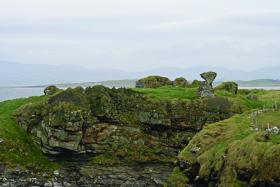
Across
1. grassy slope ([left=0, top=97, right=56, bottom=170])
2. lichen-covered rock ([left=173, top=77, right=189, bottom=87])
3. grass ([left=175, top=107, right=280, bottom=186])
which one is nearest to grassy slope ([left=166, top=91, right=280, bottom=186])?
grass ([left=175, top=107, right=280, bottom=186])

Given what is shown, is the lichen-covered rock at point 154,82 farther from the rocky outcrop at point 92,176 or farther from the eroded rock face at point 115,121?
the rocky outcrop at point 92,176

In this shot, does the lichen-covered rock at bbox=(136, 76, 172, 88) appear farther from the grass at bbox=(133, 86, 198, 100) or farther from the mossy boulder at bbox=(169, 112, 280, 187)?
the mossy boulder at bbox=(169, 112, 280, 187)

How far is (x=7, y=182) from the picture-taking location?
70562 millimetres

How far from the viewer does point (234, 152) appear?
4044cm

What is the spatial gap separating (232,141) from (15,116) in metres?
52.4

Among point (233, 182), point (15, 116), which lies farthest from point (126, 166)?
point (233, 182)

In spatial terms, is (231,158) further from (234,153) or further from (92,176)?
(92,176)

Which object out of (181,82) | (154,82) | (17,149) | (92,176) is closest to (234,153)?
(92,176)

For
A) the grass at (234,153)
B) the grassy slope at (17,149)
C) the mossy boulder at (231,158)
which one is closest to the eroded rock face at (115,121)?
the grassy slope at (17,149)

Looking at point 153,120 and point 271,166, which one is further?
point 153,120

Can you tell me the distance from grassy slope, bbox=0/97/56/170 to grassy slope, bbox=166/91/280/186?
34708 mm

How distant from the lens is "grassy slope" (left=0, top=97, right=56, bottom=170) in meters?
76.2

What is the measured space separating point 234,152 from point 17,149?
47.0 metres

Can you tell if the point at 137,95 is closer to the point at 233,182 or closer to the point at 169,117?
the point at 169,117
